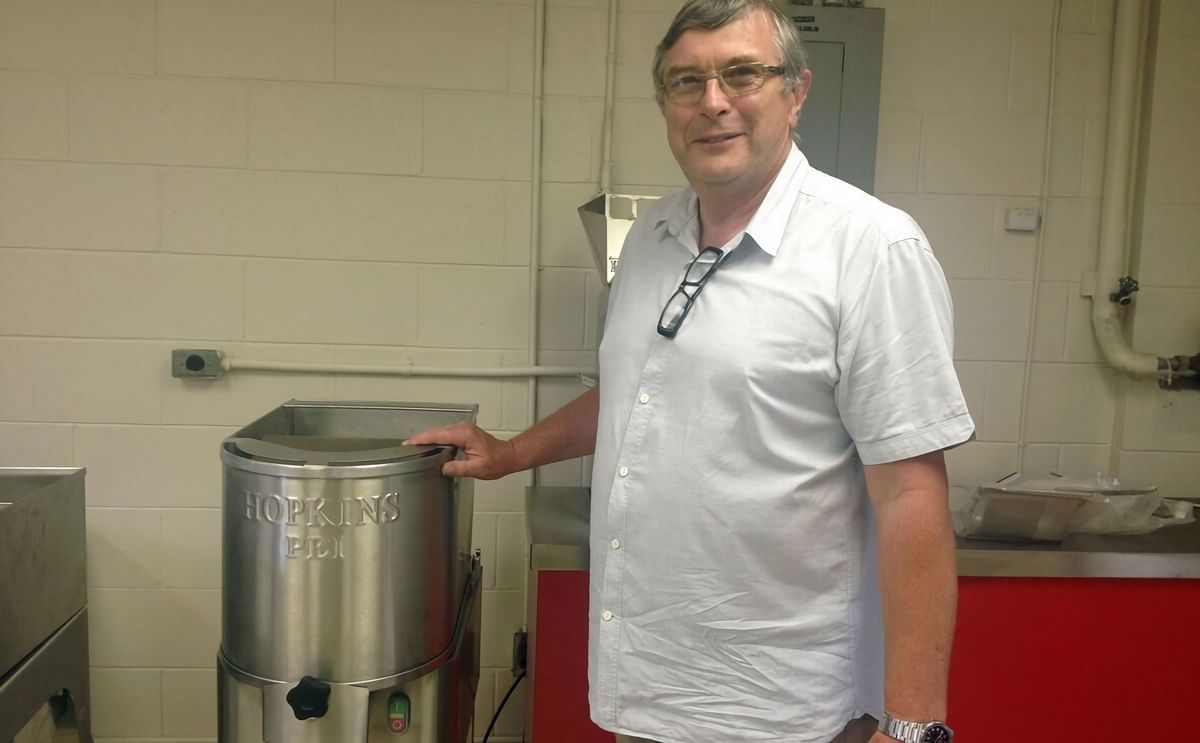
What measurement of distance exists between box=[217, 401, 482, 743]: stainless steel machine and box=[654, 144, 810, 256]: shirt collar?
0.45 m

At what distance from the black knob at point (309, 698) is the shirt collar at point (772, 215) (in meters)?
0.72

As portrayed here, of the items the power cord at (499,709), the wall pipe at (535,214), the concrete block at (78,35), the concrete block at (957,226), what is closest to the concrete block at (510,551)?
the wall pipe at (535,214)

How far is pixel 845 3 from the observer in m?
1.80

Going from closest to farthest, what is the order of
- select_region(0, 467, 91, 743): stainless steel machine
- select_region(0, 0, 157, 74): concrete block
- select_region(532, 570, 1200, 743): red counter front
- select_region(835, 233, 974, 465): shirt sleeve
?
select_region(835, 233, 974, 465): shirt sleeve → select_region(0, 467, 91, 743): stainless steel machine → select_region(532, 570, 1200, 743): red counter front → select_region(0, 0, 157, 74): concrete block

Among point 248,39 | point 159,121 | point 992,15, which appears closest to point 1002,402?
point 992,15

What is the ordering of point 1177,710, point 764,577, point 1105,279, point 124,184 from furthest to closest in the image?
point 1105,279 → point 124,184 → point 1177,710 → point 764,577

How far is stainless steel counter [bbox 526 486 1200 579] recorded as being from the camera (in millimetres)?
1411

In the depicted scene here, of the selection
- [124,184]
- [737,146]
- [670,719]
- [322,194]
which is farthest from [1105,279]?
[124,184]

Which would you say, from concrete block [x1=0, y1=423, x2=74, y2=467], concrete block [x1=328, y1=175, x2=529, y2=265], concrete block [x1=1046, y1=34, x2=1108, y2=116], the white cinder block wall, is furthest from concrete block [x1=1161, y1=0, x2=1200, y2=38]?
concrete block [x1=0, y1=423, x2=74, y2=467]

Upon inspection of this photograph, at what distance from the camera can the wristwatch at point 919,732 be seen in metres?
0.88

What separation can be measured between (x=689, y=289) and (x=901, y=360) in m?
0.27

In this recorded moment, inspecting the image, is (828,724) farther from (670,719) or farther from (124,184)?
(124,184)

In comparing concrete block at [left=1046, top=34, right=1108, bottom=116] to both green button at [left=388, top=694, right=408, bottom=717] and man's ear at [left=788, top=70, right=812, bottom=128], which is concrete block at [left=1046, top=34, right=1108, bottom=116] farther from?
green button at [left=388, top=694, right=408, bottom=717]

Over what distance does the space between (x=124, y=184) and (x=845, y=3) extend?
1.60 meters
